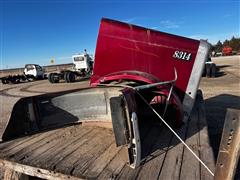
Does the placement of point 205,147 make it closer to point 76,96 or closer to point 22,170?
point 76,96

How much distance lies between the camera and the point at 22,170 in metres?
2.27

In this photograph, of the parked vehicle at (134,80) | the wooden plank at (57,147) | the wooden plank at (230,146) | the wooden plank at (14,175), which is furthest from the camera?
the parked vehicle at (134,80)

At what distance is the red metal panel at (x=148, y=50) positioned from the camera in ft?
10.3

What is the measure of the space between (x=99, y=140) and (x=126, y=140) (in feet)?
2.33

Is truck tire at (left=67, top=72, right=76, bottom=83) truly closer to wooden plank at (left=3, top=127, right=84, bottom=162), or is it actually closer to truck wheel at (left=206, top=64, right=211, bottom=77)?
truck wheel at (left=206, top=64, right=211, bottom=77)

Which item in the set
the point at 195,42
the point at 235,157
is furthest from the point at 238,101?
the point at 235,157

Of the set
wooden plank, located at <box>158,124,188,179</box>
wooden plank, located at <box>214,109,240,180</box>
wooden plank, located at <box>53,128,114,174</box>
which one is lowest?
wooden plank, located at <box>158,124,188,179</box>

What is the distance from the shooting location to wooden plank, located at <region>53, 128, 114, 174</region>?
2084mm

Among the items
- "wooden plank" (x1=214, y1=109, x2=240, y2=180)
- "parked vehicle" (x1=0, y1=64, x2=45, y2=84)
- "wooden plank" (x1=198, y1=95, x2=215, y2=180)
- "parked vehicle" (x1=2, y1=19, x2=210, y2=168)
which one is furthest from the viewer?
"parked vehicle" (x1=0, y1=64, x2=45, y2=84)

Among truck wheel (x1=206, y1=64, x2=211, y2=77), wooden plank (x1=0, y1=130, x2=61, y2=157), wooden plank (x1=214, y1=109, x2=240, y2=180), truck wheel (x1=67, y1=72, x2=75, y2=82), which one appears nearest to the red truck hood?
wooden plank (x1=0, y1=130, x2=61, y2=157)

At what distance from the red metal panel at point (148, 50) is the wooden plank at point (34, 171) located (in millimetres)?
1479

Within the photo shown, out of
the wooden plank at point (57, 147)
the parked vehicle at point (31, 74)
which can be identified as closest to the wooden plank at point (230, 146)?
the wooden plank at point (57, 147)

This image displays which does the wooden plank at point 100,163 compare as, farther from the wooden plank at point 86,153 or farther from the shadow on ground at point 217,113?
the shadow on ground at point 217,113

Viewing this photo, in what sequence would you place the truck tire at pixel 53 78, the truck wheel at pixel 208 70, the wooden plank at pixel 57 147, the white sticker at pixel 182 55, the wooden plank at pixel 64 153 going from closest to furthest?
1. the wooden plank at pixel 64 153
2. the wooden plank at pixel 57 147
3. the white sticker at pixel 182 55
4. the truck wheel at pixel 208 70
5. the truck tire at pixel 53 78
